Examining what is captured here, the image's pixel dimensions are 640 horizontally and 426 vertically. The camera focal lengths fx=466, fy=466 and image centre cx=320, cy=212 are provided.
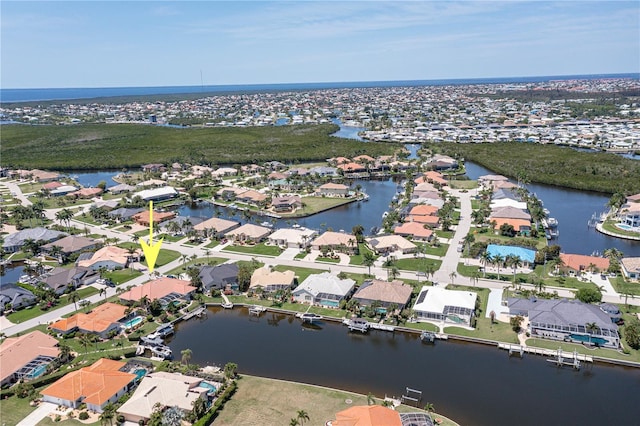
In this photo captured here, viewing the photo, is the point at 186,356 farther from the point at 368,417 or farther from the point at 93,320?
the point at 368,417

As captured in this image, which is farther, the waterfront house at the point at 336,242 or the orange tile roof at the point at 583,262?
the waterfront house at the point at 336,242

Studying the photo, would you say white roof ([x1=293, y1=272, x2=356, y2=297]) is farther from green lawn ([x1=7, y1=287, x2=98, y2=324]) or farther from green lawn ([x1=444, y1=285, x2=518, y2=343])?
green lawn ([x1=7, y1=287, x2=98, y2=324])

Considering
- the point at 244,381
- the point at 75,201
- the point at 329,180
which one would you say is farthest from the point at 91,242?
the point at 329,180

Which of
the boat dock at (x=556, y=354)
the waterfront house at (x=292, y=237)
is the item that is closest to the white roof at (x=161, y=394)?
the boat dock at (x=556, y=354)

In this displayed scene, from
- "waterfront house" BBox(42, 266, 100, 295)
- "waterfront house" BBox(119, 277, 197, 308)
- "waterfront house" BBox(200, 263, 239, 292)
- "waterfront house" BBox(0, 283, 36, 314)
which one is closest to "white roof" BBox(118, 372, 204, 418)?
"waterfront house" BBox(119, 277, 197, 308)

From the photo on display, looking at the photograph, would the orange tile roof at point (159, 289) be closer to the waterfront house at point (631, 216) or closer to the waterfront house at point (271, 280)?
the waterfront house at point (271, 280)

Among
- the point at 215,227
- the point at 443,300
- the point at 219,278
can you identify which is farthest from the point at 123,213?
the point at 443,300
